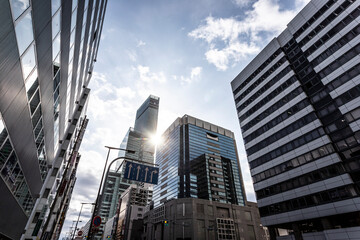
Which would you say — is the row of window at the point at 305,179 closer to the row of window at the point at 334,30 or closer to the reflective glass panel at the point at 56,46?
the row of window at the point at 334,30

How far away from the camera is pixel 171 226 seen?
2549 inches

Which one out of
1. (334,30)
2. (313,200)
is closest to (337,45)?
(334,30)

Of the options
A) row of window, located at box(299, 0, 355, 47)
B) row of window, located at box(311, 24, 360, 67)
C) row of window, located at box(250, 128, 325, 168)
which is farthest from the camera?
row of window, located at box(299, 0, 355, 47)

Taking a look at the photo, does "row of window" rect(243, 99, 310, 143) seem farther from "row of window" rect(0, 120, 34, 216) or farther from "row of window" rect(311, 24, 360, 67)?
"row of window" rect(0, 120, 34, 216)

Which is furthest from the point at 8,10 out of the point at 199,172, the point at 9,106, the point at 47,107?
the point at 199,172

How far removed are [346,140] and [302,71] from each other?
16780 mm

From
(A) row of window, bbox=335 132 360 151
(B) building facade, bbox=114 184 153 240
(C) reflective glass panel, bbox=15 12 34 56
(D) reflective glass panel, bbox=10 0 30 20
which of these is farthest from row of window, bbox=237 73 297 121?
(B) building facade, bbox=114 184 153 240

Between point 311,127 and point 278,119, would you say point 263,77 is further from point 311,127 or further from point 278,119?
point 311,127

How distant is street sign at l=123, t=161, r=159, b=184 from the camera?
15083mm

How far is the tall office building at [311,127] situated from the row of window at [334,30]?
0.15m

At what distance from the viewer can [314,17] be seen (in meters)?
39.1

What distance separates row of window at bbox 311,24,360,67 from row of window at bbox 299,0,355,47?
16.9ft

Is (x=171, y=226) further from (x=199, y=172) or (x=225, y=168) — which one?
(x=225, y=168)

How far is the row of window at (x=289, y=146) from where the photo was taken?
33000mm
